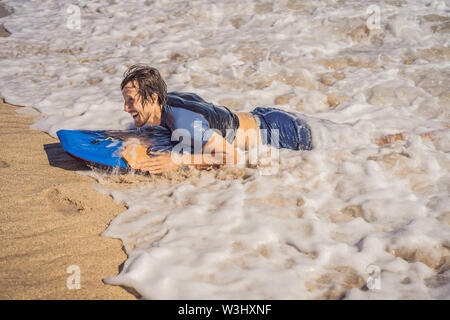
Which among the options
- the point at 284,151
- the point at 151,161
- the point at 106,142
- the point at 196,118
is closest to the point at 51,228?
the point at 151,161

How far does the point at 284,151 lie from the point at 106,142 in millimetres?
1745

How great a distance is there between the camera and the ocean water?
6.79 feet

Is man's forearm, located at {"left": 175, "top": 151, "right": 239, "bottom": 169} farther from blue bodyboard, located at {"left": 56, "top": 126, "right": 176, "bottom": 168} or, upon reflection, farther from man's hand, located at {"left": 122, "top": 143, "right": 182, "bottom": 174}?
blue bodyboard, located at {"left": 56, "top": 126, "right": 176, "bottom": 168}

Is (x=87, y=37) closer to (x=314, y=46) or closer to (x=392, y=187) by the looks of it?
(x=314, y=46)

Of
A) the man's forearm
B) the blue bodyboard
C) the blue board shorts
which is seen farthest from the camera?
the blue board shorts

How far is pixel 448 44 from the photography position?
5625 mm

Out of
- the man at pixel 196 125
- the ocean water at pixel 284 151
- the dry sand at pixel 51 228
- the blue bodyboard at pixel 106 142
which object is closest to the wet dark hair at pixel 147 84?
the man at pixel 196 125

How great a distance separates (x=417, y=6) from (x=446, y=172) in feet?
17.4

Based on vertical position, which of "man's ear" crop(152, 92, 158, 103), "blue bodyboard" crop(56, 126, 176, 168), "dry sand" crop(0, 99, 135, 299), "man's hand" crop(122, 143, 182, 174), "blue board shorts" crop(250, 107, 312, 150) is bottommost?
"dry sand" crop(0, 99, 135, 299)

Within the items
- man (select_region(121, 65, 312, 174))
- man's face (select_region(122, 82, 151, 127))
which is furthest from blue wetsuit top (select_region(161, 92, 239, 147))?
man's face (select_region(122, 82, 151, 127))

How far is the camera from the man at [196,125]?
2.83 metres

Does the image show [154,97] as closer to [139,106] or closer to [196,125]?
[139,106]

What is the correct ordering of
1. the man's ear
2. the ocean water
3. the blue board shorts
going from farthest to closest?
the blue board shorts, the man's ear, the ocean water

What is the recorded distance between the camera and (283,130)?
133 inches
